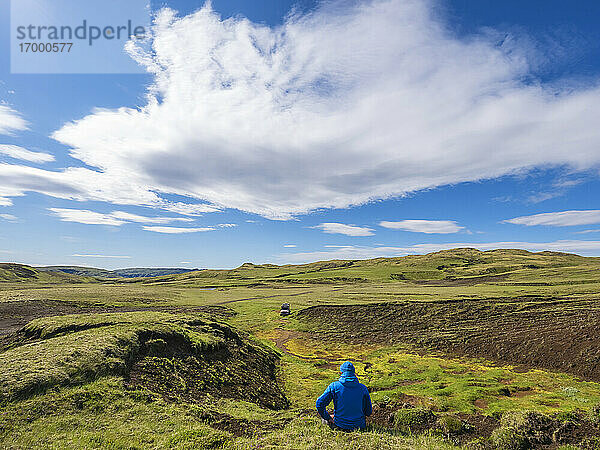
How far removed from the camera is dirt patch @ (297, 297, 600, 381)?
102 ft

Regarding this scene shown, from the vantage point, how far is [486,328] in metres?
43.5

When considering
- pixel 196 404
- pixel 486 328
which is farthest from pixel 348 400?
pixel 486 328

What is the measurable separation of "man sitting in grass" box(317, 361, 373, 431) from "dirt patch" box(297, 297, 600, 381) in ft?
89.0

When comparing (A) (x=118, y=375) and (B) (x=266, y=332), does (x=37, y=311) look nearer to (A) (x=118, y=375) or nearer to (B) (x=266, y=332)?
(B) (x=266, y=332)

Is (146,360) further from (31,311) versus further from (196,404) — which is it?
(31,311)

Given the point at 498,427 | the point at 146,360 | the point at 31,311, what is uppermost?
the point at 146,360

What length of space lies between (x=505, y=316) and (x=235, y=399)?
154 ft

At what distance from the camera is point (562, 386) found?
2411 centimetres

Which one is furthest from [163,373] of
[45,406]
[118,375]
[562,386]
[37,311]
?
[37,311]

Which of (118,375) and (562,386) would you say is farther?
(562,386)

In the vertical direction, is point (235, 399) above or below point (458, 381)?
above

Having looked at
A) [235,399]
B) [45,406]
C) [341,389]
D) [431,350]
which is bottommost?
[431,350]

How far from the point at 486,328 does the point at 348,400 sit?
4107 cm

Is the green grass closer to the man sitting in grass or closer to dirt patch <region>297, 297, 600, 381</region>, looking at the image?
the man sitting in grass
